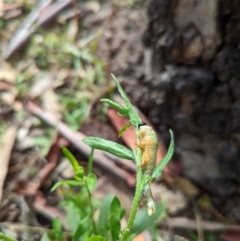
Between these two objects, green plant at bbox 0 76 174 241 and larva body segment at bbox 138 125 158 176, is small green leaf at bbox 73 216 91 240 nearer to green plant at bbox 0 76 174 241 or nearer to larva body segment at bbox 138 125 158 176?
green plant at bbox 0 76 174 241

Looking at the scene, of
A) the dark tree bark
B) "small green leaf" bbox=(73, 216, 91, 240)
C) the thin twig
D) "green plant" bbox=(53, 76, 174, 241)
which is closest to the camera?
"green plant" bbox=(53, 76, 174, 241)

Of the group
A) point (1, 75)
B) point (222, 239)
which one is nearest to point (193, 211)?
point (222, 239)

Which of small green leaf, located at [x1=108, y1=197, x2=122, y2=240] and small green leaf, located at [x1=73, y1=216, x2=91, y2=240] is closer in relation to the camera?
small green leaf, located at [x1=108, y1=197, x2=122, y2=240]

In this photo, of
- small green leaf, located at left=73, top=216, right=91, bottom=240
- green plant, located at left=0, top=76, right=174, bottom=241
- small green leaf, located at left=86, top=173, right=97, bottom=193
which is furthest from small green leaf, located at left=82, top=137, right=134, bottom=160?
small green leaf, located at left=73, top=216, right=91, bottom=240

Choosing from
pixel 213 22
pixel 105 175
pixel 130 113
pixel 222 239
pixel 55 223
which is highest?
pixel 130 113

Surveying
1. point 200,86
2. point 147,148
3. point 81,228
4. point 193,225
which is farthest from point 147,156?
point 193,225

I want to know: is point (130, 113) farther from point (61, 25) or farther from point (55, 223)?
point (61, 25)
